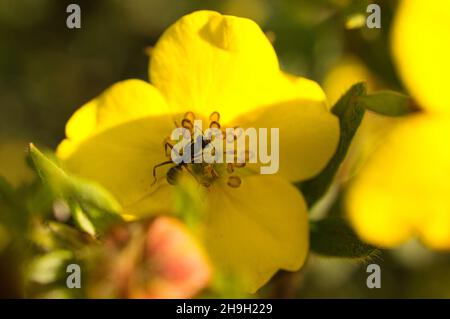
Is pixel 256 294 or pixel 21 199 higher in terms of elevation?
pixel 21 199

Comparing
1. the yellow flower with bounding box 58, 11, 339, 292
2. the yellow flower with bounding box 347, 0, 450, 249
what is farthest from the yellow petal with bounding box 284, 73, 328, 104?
the yellow flower with bounding box 347, 0, 450, 249

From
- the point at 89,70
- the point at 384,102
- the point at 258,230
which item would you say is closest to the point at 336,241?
the point at 258,230

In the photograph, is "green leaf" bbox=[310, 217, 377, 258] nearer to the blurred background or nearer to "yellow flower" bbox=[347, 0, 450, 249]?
"yellow flower" bbox=[347, 0, 450, 249]

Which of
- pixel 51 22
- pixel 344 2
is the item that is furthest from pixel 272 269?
pixel 51 22

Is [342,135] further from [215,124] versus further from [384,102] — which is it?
[215,124]

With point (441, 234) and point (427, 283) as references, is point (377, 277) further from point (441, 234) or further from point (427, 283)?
point (427, 283)

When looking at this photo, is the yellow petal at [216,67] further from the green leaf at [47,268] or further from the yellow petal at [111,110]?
the green leaf at [47,268]

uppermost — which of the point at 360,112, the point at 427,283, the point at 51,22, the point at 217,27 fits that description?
the point at 51,22
